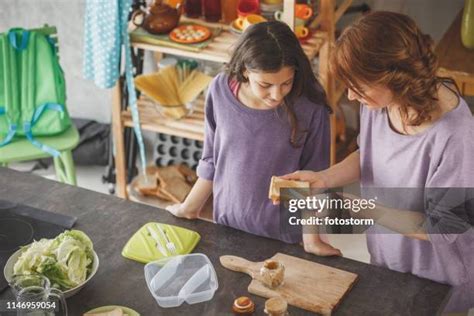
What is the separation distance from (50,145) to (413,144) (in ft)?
6.09

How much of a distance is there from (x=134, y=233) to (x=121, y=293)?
28cm

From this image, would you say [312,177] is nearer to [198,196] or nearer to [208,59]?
[198,196]

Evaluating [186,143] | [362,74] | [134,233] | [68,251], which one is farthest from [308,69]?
[186,143]

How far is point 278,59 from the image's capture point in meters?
2.26

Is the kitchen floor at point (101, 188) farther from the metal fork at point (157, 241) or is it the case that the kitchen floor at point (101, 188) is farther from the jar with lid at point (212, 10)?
the metal fork at point (157, 241)

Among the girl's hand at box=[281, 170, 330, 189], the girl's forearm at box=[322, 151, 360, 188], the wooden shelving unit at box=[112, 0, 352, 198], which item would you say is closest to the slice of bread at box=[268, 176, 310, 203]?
the girl's hand at box=[281, 170, 330, 189]

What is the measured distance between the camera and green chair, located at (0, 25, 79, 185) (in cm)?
338

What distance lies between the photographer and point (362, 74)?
196 centimetres

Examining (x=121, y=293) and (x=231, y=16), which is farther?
(x=231, y=16)

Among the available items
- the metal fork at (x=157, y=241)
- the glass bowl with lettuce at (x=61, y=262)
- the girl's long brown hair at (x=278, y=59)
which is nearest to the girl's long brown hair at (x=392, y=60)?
the girl's long brown hair at (x=278, y=59)

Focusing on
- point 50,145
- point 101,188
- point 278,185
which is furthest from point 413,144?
point 101,188

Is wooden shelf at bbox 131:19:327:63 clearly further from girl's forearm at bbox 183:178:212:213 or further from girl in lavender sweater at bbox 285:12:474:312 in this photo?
girl in lavender sweater at bbox 285:12:474:312

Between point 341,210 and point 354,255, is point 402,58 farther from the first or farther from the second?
point 354,255

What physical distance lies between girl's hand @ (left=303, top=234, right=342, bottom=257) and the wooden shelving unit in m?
1.19
